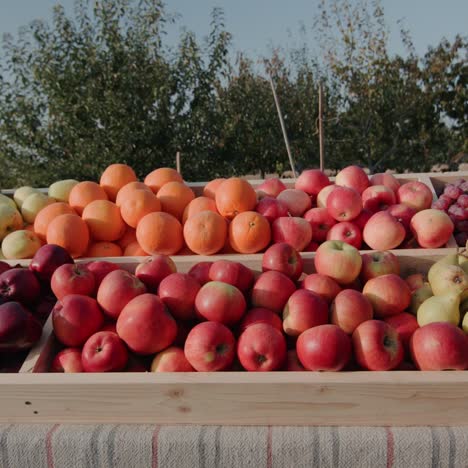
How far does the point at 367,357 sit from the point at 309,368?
19cm

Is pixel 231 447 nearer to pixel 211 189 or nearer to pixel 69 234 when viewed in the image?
pixel 69 234

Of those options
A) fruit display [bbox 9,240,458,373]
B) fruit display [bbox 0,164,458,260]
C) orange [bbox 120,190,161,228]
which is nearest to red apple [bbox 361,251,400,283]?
fruit display [bbox 9,240,458,373]

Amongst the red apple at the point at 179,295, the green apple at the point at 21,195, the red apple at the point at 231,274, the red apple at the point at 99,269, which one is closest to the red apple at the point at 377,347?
the red apple at the point at 231,274

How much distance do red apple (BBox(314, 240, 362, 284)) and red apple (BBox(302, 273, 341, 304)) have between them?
0.21 feet

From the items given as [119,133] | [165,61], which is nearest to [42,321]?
[119,133]


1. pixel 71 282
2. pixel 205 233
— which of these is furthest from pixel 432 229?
pixel 71 282

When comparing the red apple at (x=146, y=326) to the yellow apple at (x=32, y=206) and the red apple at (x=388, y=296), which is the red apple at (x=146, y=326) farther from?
the yellow apple at (x=32, y=206)

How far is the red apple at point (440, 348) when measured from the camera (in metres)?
1.55

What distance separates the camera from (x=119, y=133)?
7402 mm

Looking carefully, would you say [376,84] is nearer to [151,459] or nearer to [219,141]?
[219,141]

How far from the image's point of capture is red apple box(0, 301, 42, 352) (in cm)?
171

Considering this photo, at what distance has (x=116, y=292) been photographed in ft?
5.98

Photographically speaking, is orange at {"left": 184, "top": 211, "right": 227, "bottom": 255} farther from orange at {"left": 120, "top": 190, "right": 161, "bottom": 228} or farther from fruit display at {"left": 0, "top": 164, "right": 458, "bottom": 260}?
orange at {"left": 120, "top": 190, "right": 161, "bottom": 228}

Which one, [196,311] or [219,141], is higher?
[219,141]
